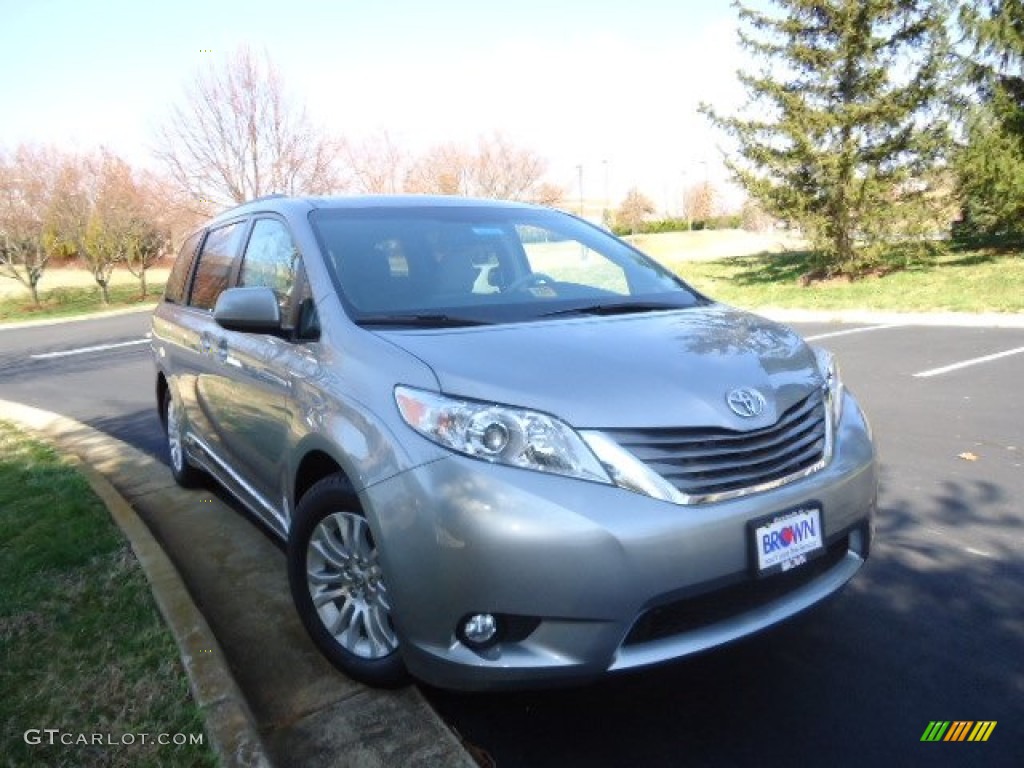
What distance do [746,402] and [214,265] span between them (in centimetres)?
320

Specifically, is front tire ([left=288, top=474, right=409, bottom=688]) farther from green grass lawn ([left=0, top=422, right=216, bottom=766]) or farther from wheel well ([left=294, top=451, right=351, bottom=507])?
green grass lawn ([left=0, top=422, right=216, bottom=766])

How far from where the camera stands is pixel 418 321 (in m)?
2.73

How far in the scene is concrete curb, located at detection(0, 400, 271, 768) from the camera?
7.47 ft

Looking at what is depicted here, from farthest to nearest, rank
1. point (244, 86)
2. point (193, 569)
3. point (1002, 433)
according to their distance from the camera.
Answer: point (244, 86)
point (1002, 433)
point (193, 569)

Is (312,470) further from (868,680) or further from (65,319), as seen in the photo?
(65,319)

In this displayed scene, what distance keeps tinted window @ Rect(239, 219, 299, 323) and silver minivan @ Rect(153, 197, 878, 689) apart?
0.03 metres

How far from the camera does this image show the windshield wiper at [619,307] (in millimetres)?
2936

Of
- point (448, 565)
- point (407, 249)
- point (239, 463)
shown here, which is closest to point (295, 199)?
point (407, 249)

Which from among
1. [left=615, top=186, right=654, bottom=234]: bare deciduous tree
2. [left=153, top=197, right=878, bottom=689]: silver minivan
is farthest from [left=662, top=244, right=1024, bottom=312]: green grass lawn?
[left=615, top=186, right=654, bottom=234]: bare deciduous tree

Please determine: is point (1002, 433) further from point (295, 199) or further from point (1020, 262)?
point (1020, 262)

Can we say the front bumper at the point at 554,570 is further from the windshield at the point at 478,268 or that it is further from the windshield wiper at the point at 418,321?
the windshield at the point at 478,268

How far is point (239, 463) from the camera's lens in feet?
12.0

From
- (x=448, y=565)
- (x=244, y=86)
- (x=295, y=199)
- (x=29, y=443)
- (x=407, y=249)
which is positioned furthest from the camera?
(x=244, y=86)

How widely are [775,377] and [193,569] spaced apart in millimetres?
2932
